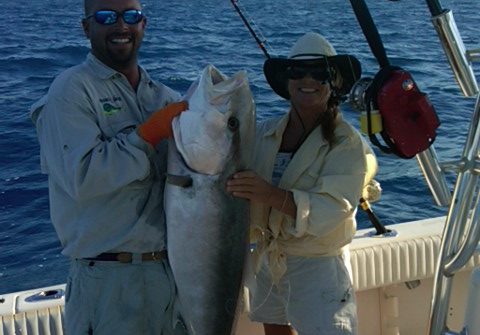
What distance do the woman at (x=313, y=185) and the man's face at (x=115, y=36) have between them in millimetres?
753

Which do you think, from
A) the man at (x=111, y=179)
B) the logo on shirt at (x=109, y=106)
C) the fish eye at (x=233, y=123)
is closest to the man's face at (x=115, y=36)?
the man at (x=111, y=179)

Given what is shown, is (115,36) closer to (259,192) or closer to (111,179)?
(111,179)

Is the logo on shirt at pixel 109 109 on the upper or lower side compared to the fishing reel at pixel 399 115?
lower

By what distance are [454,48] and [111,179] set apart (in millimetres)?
1390

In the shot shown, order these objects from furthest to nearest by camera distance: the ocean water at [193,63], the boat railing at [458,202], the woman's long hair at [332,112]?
the ocean water at [193,63]
the woman's long hair at [332,112]
the boat railing at [458,202]

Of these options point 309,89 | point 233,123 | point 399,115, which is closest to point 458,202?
point 399,115

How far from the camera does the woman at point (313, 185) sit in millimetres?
3172

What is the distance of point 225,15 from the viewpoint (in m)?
25.4

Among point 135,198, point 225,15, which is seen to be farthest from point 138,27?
point 225,15

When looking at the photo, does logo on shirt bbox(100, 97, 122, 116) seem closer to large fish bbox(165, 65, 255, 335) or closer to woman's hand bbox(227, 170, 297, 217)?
large fish bbox(165, 65, 255, 335)

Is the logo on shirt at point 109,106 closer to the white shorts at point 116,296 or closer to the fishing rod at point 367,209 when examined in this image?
the white shorts at point 116,296

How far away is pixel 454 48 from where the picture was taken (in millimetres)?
2580

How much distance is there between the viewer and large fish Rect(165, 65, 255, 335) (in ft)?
9.27

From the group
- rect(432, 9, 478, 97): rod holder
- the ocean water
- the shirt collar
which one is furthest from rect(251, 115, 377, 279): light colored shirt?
the shirt collar
